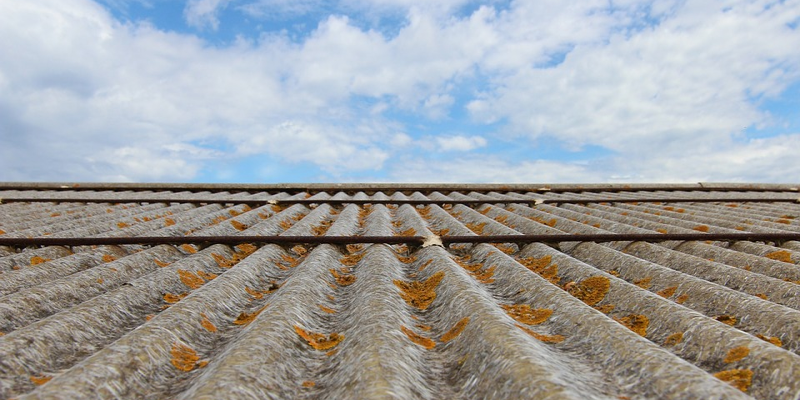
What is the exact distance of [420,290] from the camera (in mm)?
2156

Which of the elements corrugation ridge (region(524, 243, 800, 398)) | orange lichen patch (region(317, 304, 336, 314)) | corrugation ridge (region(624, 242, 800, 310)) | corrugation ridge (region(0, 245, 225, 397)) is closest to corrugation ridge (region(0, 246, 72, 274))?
corrugation ridge (region(0, 245, 225, 397))

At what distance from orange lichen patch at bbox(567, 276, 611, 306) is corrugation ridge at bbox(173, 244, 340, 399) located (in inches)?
47.0

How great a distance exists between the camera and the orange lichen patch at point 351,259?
104 inches

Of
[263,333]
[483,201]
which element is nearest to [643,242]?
[483,201]

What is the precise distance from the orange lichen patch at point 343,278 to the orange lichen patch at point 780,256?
2595mm

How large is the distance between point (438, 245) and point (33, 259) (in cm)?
247

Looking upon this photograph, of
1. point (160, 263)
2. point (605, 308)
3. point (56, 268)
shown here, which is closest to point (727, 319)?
point (605, 308)

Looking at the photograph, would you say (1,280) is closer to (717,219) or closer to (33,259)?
(33,259)

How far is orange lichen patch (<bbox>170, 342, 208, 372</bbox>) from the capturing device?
4.81ft

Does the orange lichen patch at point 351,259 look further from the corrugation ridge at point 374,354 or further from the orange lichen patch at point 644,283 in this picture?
the orange lichen patch at point 644,283

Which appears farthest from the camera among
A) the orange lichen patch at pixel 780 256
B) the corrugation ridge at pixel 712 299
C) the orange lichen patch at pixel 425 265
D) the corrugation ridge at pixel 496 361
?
the orange lichen patch at pixel 780 256

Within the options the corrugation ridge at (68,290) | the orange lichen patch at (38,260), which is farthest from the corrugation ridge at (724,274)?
the orange lichen patch at (38,260)

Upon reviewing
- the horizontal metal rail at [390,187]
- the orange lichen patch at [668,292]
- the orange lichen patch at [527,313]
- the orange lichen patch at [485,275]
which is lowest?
the orange lichen patch at [527,313]

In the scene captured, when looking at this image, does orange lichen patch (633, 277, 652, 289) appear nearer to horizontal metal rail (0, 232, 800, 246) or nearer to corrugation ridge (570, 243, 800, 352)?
corrugation ridge (570, 243, 800, 352)
